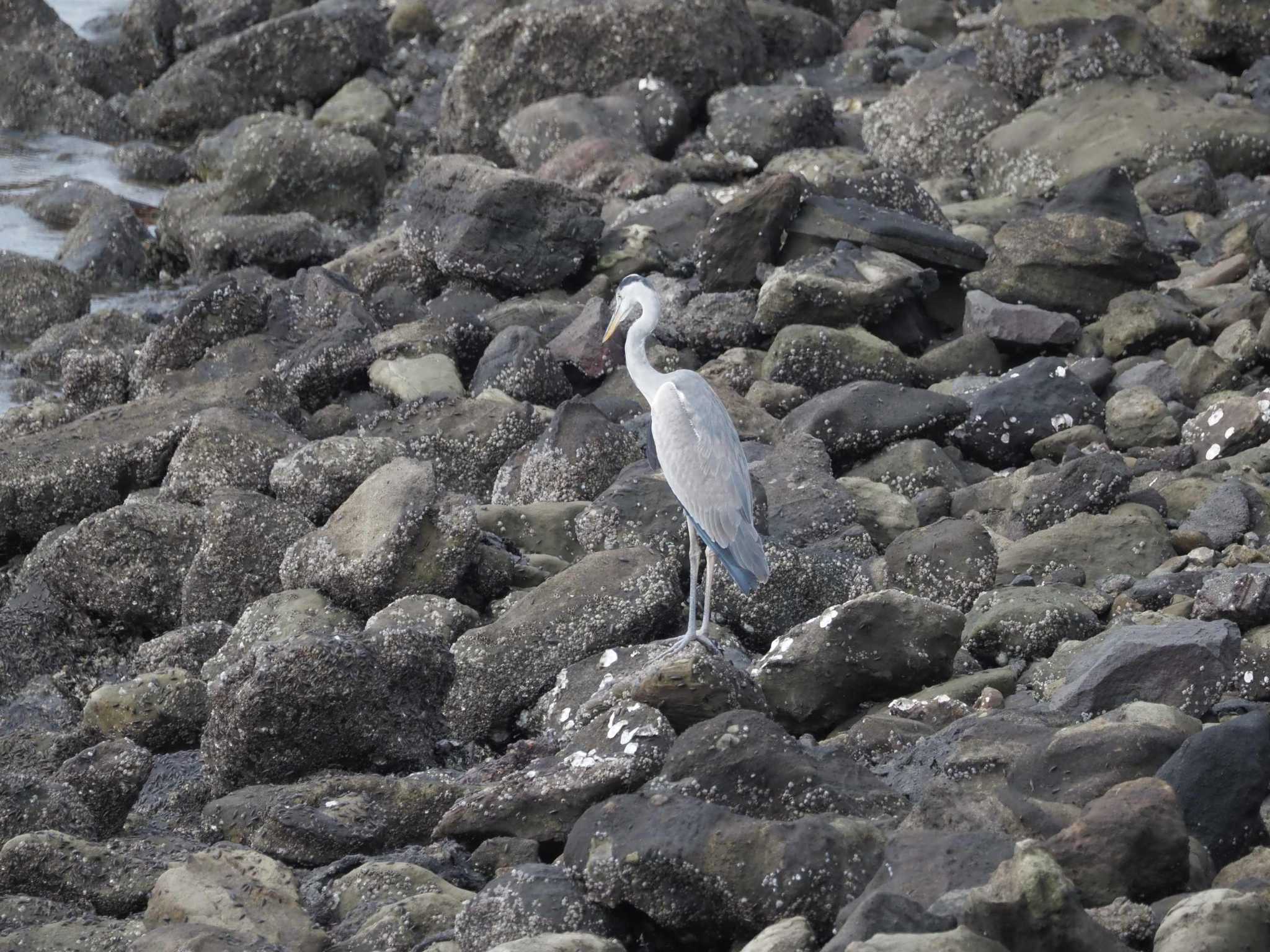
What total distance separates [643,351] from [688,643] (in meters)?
1.47

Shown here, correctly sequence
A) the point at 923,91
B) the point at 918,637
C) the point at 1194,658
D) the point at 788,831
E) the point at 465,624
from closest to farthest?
the point at 788,831 < the point at 1194,658 < the point at 918,637 < the point at 465,624 < the point at 923,91

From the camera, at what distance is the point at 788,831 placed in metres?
4.61

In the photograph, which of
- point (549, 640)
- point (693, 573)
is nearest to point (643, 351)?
point (693, 573)

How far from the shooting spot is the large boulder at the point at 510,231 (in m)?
12.0

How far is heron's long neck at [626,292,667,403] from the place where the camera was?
7.28m

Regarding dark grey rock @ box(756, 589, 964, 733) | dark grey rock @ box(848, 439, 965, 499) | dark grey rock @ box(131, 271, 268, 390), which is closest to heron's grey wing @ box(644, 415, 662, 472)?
dark grey rock @ box(848, 439, 965, 499)

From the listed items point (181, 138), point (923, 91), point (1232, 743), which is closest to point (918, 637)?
point (1232, 743)

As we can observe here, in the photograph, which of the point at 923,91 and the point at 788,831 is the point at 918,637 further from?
the point at 923,91

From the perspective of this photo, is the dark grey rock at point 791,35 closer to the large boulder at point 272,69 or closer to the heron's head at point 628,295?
the large boulder at point 272,69

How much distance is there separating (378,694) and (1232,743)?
3100 millimetres

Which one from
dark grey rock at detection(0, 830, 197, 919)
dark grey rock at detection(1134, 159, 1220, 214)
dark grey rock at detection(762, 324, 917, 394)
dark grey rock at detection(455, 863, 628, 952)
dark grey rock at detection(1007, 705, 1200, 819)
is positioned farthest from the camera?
dark grey rock at detection(1134, 159, 1220, 214)

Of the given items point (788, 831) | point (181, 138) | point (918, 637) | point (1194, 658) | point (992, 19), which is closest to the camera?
point (788, 831)

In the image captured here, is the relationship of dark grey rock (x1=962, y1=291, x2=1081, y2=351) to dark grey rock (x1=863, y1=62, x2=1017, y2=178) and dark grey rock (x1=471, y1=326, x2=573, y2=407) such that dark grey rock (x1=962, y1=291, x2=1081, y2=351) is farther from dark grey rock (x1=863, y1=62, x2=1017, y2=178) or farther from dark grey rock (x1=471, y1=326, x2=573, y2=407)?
dark grey rock (x1=863, y1=62, x2=1017, y2=178)

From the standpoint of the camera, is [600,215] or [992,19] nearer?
[600,215]
